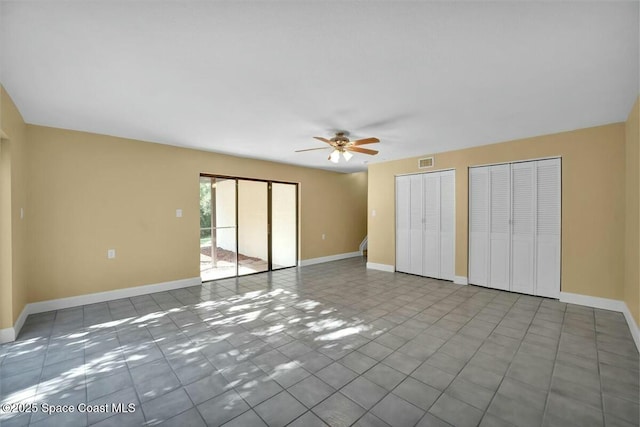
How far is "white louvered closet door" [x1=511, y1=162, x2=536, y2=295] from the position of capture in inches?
169

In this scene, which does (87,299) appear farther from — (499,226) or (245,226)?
(499,226)

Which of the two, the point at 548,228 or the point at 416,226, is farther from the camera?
the point at 416,226

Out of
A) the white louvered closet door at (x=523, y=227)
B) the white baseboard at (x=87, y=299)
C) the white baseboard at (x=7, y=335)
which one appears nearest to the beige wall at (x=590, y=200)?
the white louvered closet door at (x=523, y=227)

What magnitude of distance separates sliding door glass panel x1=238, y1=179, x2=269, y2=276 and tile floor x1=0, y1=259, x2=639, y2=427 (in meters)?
1.97

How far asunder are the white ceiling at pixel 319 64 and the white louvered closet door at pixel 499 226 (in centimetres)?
115

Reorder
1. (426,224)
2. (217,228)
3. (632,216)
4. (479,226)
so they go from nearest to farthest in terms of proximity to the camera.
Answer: (632,216)
(479,226)
(217,228)
(426,224)

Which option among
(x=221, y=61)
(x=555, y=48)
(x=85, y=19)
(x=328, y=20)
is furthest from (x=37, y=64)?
(x=555, y=48)

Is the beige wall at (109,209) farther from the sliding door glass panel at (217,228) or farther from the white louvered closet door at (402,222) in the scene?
the white louvered closet door at (402,222)

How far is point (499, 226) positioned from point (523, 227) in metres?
0.34

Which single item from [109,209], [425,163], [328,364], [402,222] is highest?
[425,163]

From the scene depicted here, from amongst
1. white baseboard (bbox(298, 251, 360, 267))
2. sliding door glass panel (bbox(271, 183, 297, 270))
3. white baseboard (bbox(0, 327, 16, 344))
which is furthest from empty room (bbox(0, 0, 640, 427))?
white baseboard (bbox(298, 251, 360, 267))

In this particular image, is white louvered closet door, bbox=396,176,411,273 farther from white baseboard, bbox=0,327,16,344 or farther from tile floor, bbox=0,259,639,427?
white baseboard, bbox=0,327,16,344

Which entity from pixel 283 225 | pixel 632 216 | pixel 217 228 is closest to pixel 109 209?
pixel 217 228

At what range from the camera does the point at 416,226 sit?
575cm
